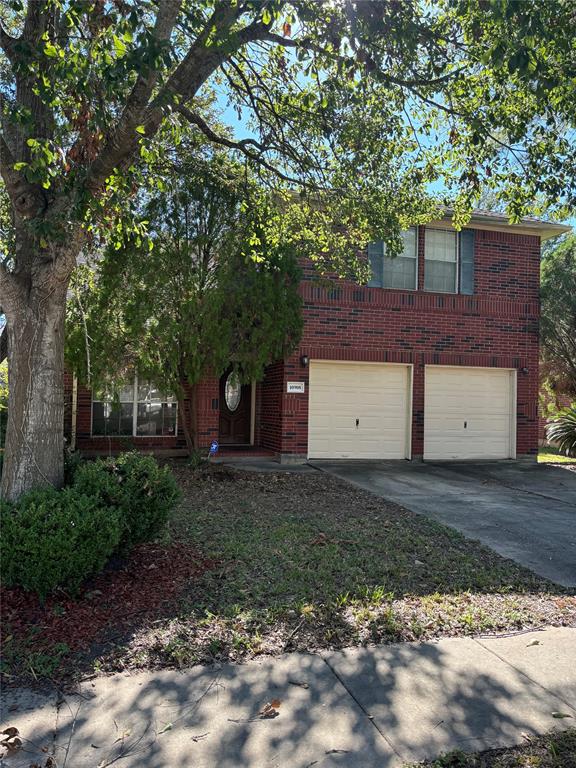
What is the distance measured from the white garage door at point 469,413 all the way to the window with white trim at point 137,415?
19.1 feet

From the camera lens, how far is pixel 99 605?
4242 mm

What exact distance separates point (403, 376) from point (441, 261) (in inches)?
109

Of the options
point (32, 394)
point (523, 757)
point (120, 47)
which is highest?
point (120, 47)

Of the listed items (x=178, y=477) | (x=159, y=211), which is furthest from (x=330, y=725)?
(x=159, y=211)

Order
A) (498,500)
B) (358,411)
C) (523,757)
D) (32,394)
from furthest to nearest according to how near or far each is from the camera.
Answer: (358,411), (498,500), (32,394), (523,757)

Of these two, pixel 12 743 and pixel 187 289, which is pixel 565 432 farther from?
pixel 12 743

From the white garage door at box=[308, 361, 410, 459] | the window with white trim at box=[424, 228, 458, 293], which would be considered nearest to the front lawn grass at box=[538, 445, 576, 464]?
the white garage door at box=[308, 361, 410, 459]

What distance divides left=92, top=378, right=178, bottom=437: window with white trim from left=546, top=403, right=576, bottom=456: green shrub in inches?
422

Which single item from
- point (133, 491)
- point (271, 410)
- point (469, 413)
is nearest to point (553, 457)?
point (469, 413)

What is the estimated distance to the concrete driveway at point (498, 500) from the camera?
6.23 meters

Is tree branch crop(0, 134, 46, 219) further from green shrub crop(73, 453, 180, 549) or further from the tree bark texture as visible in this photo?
green shrub crop(73, 453, 180, 549)

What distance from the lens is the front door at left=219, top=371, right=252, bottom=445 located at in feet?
45.3

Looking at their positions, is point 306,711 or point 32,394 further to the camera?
point 32,394

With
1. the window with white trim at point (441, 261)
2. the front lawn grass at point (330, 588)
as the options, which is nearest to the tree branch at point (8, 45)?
the front lawn grass at point (330, 588)
